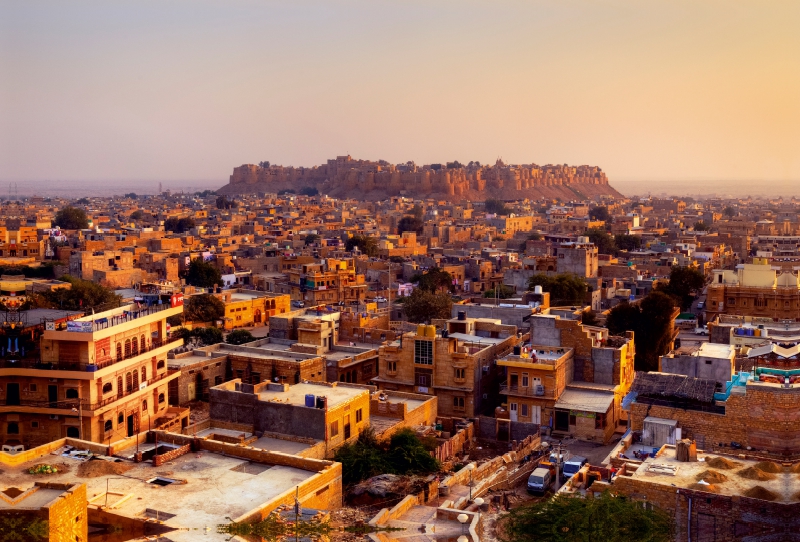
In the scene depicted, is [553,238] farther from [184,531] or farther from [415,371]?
[184,531]

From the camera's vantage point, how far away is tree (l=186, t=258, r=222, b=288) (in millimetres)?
39444

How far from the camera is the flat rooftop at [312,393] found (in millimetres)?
16000

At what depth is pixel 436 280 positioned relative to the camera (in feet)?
129

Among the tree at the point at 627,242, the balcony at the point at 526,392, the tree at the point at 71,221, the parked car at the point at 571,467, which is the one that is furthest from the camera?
the tree at the point at 71,221

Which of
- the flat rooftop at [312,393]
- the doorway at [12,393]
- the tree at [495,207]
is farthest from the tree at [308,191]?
the doorway at [12,393]

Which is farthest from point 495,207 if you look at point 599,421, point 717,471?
point 717,471

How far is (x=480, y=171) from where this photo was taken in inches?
5541

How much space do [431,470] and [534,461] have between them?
1930 millimetres

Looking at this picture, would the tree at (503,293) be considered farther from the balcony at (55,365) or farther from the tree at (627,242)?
the tree at (627,242)

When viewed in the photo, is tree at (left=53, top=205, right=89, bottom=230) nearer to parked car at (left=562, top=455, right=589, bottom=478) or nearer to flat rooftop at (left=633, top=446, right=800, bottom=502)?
parked car at (left=562, top=455, right=589, bottom=478)

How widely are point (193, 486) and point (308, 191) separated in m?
142

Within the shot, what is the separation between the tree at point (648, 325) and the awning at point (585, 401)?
5.05m

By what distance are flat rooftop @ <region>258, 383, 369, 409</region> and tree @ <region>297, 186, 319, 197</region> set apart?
434 ft

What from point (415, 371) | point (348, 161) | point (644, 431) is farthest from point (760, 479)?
point (348, 161)
